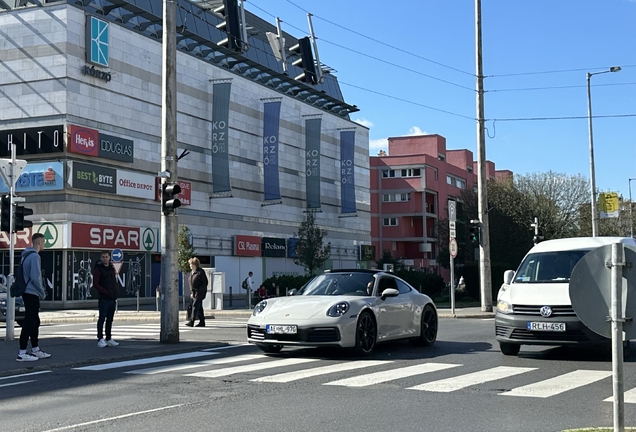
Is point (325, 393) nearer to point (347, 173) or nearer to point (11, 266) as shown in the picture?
point (11, 266)

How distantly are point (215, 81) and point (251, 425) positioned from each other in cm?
4534

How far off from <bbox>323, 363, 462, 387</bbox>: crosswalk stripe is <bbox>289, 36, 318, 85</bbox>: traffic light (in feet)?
165

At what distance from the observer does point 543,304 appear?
11.8 m

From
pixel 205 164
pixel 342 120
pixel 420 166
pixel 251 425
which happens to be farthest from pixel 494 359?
pixel 420 166

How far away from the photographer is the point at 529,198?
191ft

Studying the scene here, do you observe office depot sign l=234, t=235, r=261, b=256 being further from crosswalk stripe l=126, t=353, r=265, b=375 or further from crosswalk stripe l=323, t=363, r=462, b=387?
crosswalk stripe l=323, t=363, r=462, b=387

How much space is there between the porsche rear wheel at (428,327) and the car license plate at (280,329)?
3.13m

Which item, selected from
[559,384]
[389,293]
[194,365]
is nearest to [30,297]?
[194,365]

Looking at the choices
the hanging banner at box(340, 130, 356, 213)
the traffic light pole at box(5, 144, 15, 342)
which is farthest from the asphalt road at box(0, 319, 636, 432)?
the hanging banner at box(340, 130, 356, 213)

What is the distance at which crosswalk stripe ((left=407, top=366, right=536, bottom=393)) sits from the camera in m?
9.27

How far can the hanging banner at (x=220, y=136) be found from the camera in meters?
49.5

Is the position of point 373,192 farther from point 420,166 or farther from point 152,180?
point 152,180

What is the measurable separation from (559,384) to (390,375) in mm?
2136

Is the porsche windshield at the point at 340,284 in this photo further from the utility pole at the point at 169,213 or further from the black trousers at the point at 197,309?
the black trousers at the point at 197,309
